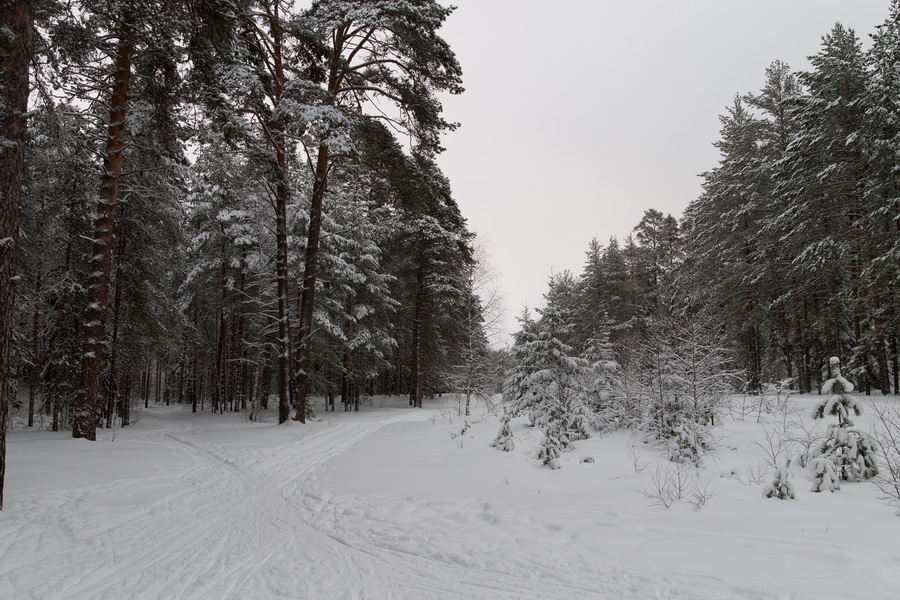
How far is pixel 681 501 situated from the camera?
526 centimetres

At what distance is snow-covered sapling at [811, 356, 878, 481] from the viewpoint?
560 cm

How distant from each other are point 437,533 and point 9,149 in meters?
6.64

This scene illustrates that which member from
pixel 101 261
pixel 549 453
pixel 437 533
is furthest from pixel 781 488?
pixel 101 261

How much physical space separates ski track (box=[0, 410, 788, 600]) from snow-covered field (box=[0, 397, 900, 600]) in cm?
2

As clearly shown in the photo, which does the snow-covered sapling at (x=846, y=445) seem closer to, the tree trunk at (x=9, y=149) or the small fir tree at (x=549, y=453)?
the small fir tree at (x=549, y=453)

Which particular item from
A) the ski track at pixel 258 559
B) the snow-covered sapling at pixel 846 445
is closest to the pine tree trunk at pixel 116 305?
the ski track at pixel 258 559

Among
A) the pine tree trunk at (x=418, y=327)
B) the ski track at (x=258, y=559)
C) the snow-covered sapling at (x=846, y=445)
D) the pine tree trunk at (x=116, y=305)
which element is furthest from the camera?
the pine tree trunk at (x=418, y=327)

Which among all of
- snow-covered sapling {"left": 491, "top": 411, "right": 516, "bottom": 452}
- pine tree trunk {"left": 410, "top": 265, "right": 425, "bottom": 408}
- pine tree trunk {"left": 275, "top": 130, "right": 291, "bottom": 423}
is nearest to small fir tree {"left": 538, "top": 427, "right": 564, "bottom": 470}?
snow-covered sapling {"left": 491, "top": 411, "right": 516, "bottom": 452}

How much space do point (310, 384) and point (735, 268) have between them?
22.2 meters

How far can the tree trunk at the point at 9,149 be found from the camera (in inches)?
200

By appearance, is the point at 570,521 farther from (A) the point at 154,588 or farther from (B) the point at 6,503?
(B) the point at 6,503

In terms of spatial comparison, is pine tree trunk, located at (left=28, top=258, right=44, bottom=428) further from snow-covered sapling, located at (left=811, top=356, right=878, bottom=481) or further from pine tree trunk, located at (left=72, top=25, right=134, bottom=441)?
snow-covered sapling, located at (left=811, top=356, right=878, bottom=481)

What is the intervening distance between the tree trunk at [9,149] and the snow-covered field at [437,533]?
1.90m

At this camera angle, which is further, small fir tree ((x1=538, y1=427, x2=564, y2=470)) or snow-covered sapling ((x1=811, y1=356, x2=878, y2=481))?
small fir tree ((x1=538, y1=427, x2=564, y2=470))
